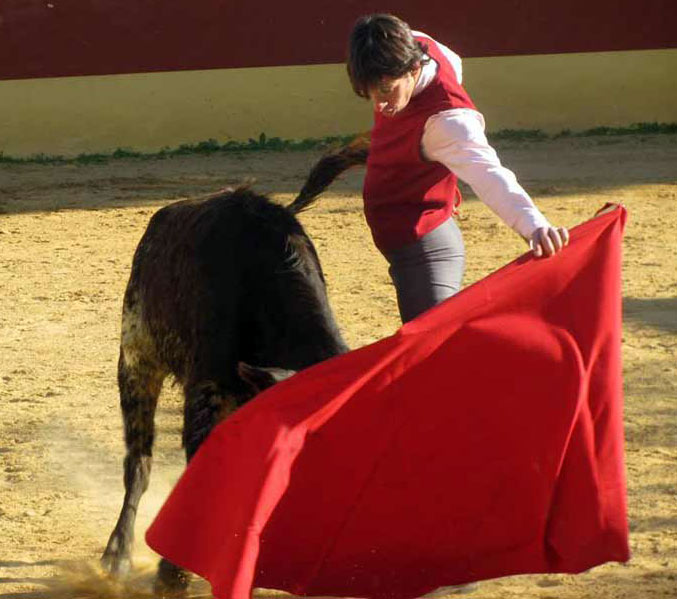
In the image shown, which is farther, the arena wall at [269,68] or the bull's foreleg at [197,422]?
the arena wall at [269,68]

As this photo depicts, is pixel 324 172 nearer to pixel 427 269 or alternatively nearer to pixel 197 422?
pixel 427 269

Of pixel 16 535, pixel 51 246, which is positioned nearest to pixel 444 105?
pixel 16 535

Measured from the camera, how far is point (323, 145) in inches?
420

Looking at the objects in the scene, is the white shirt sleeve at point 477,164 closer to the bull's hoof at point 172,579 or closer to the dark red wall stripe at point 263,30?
the bull's hoof at point 172,579

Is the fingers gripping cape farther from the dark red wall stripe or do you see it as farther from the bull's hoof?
the dark red wall stripe

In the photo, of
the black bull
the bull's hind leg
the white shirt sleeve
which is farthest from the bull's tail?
the white shirt sleeve

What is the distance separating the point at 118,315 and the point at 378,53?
3.46m

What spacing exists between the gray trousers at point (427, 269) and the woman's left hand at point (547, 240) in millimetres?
474

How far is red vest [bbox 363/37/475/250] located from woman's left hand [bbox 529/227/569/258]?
0.40m

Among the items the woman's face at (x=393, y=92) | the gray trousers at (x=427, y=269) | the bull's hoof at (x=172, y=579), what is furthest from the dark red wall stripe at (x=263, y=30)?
the woman's face at (x=393, y=92)

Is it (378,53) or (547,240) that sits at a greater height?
(378,53)

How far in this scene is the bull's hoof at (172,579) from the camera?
3333 mm

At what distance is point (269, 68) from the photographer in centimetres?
Answer: 1084

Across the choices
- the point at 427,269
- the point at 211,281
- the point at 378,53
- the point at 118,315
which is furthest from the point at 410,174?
the point at 118,315
